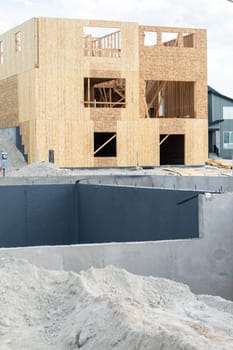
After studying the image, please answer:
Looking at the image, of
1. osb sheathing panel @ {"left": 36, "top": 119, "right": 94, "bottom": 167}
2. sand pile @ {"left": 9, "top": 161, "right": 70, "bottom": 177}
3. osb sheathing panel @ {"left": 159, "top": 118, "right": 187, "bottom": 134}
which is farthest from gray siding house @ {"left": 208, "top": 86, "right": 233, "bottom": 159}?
sand pile @ {"left": 9, "top": 161, "right": 70, "bottom": 177}

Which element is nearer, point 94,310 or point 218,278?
point 94,310

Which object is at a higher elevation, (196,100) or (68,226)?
(196,100)

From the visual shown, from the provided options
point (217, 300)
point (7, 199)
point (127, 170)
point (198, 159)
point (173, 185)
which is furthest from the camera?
point (198, 159)

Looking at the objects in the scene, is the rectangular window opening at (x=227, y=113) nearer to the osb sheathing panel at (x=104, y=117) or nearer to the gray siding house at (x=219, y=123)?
the gray siding house at (x=219, y=123)

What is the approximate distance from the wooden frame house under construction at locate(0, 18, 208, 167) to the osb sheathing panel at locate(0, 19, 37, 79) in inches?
2.1

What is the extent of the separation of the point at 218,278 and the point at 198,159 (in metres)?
27.8

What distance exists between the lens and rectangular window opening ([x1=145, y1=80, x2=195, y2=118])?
126ft

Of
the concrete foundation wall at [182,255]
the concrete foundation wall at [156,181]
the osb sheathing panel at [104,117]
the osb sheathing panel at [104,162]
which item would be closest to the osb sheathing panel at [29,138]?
the osb sheathing panel at [104,117]

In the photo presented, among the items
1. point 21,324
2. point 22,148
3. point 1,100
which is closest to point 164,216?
point 21,324

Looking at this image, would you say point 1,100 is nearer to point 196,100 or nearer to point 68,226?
point 196,100

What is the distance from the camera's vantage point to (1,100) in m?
38.8

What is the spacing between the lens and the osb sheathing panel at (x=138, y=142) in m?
34.4

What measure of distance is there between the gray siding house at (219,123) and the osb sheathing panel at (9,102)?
16482mm

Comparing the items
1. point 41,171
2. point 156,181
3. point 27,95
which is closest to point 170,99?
point 27,95
